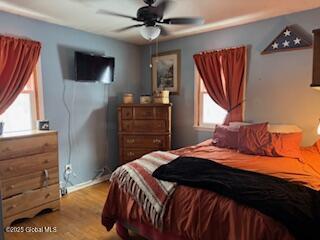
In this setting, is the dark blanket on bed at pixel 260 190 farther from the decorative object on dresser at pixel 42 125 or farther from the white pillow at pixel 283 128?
the decorative object on dresser at pixel 42 125

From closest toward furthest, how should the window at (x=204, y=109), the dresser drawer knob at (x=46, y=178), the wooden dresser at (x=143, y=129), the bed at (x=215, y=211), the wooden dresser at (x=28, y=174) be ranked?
the bed at (x=215, y=211), the wooden dresser at (x=28, y=174), the dresser drawer knob at (x=46, y=178), the wooden dresser at (x=143, y=129), the window at (x=204, y=109)

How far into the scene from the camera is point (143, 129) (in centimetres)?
385

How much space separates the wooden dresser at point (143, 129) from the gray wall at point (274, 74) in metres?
0.64

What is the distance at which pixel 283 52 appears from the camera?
10.3 feet

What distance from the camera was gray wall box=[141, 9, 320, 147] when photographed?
2.98 m

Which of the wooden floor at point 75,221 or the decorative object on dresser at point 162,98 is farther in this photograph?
the decorative object on dresser at point 162,98

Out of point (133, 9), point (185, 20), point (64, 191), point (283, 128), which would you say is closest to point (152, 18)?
point (185, 20)

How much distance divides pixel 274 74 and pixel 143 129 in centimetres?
205

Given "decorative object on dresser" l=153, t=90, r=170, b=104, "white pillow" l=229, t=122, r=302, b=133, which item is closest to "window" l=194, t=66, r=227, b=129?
"decorative object on dresser" l=153, t=90, r=170, b=104

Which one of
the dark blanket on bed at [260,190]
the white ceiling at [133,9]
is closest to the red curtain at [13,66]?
the white ceiling at [133,9]

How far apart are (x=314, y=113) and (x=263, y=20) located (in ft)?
4.56

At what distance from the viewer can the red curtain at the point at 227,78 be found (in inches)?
136

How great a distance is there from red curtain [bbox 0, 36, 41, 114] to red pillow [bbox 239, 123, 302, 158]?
277 centimetres

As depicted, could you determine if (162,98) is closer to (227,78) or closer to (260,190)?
(227,78)
